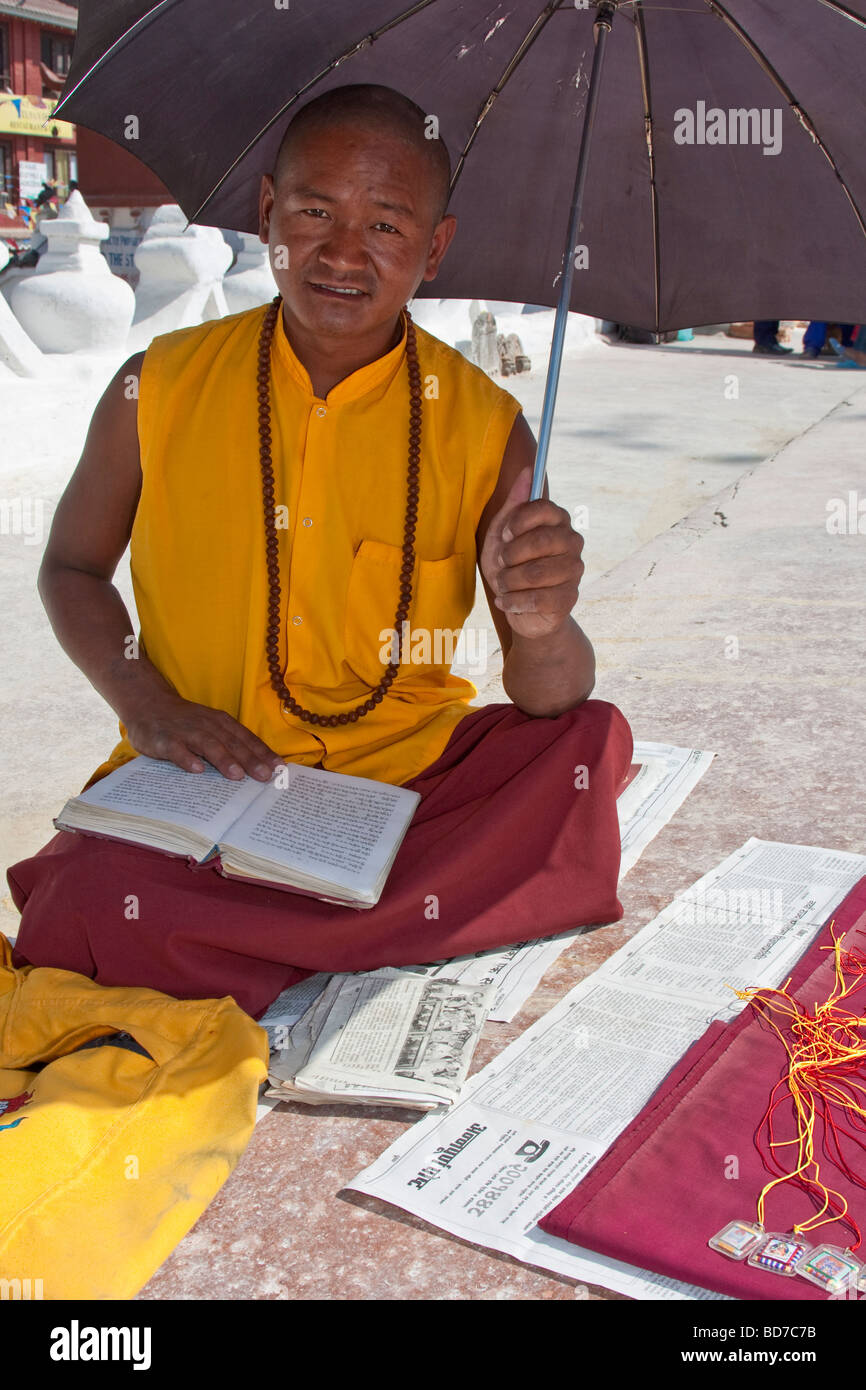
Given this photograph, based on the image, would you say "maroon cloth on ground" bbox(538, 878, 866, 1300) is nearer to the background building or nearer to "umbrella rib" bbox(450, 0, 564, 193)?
"umbrella rib" bbox(450, 0, 564, 193)

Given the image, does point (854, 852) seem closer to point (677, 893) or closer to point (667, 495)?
point (677, 893)

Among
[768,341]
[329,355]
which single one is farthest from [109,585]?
[768,341]

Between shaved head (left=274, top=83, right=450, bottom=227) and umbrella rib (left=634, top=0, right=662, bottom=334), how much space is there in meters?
0.35

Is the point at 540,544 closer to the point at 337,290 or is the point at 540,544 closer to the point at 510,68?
the point at 337,290

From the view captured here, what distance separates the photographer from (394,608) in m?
2.26

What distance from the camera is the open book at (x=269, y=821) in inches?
73.8

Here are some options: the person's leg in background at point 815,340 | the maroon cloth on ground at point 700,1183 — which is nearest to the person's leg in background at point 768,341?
the person's leg in background at point 815,340

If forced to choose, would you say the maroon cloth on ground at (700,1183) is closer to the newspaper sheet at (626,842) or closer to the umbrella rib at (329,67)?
the newspaper sheet at (626,842)

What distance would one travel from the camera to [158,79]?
2.22 meters

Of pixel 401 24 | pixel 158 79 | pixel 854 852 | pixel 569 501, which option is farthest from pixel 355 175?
pixel 569 501

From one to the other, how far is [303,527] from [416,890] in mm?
643

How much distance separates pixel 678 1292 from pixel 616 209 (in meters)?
1.74

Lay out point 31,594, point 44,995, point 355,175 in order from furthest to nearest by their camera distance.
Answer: point 31,594
point 355,175
point 44,995

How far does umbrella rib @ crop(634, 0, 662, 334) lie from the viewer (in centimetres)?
205
